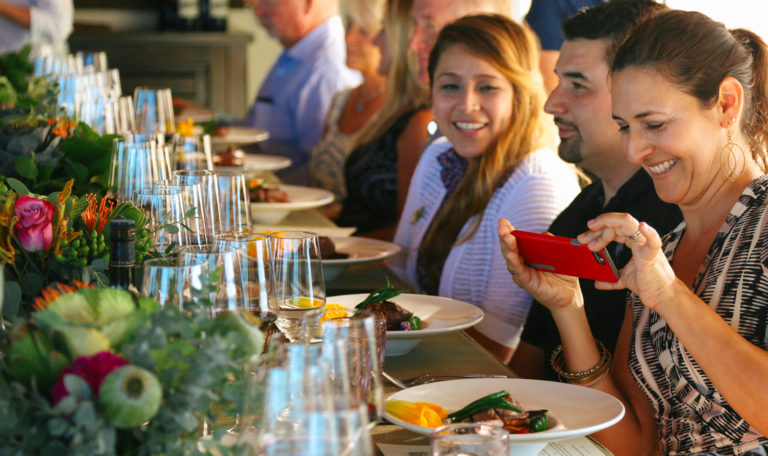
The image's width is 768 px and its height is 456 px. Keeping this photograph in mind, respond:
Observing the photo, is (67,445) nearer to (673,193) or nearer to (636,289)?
(636,289)

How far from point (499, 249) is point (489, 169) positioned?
0.25 m

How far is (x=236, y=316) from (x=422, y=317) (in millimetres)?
959

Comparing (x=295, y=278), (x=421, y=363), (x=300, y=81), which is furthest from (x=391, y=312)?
(x=300, y=81)

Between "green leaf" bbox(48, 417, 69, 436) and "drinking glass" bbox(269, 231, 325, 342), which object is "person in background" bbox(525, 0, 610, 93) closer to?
"drinking glass" bbox(269, 231, 325, 342)

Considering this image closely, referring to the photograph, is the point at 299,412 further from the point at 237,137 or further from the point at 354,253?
the point at 237,137

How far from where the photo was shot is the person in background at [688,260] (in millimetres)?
1403

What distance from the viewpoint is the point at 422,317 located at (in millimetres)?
1755

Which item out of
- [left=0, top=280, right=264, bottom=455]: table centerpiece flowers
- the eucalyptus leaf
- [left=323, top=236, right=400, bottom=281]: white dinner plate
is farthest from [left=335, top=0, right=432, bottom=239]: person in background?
the eucalyptus leaf

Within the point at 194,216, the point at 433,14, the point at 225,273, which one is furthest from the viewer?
the point at 433,14

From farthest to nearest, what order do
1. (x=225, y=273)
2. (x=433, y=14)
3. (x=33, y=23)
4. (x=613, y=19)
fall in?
(x=33, y=23) < (x=433, y=14) < (x=613, y=19) < (x=225, y=273)

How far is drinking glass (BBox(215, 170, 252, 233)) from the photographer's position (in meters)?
1.66

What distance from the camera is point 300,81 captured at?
15.9 feet

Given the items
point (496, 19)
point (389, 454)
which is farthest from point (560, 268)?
point (496, 19)

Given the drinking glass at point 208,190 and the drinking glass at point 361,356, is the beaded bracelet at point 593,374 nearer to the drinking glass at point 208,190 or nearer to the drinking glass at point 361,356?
the drinking glass at point 208,190
